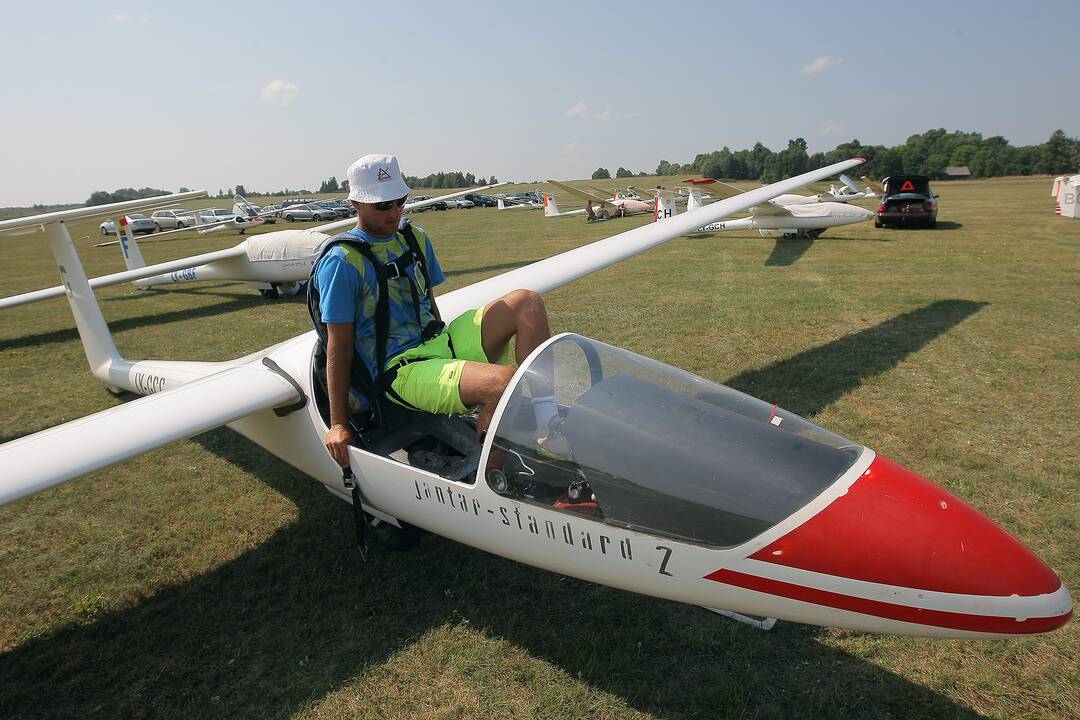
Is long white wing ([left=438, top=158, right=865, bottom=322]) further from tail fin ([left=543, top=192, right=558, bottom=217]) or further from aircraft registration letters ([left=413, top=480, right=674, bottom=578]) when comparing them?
tail fin ([left=543, top=192, right=558, bottom=217])

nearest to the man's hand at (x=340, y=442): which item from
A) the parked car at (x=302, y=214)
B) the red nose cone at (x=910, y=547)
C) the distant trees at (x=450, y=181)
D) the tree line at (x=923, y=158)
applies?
the red nose cone at (x=910, y=547)

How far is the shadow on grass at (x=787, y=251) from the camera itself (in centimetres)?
1364

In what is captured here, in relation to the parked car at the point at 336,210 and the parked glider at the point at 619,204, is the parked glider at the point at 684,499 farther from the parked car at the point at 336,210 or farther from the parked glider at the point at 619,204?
the parked car at the point at 336,210

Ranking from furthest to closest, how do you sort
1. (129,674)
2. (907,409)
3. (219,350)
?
(219,350)
(907,409)
(129,674)

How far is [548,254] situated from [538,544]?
1623cm

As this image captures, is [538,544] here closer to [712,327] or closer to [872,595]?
[872,595]

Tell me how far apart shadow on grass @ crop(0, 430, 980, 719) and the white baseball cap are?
6.89 feet

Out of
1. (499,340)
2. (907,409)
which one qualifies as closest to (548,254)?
(907,409)

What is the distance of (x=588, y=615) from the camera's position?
306 cm

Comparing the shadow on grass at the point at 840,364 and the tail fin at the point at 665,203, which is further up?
the tail fin at the point at 665,203

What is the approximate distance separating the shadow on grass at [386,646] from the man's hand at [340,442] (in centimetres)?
78

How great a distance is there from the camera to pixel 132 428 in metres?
3.08

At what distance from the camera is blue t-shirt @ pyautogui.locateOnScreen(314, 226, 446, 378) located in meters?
2.99

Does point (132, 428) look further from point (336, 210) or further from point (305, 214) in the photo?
point (336, 210)
